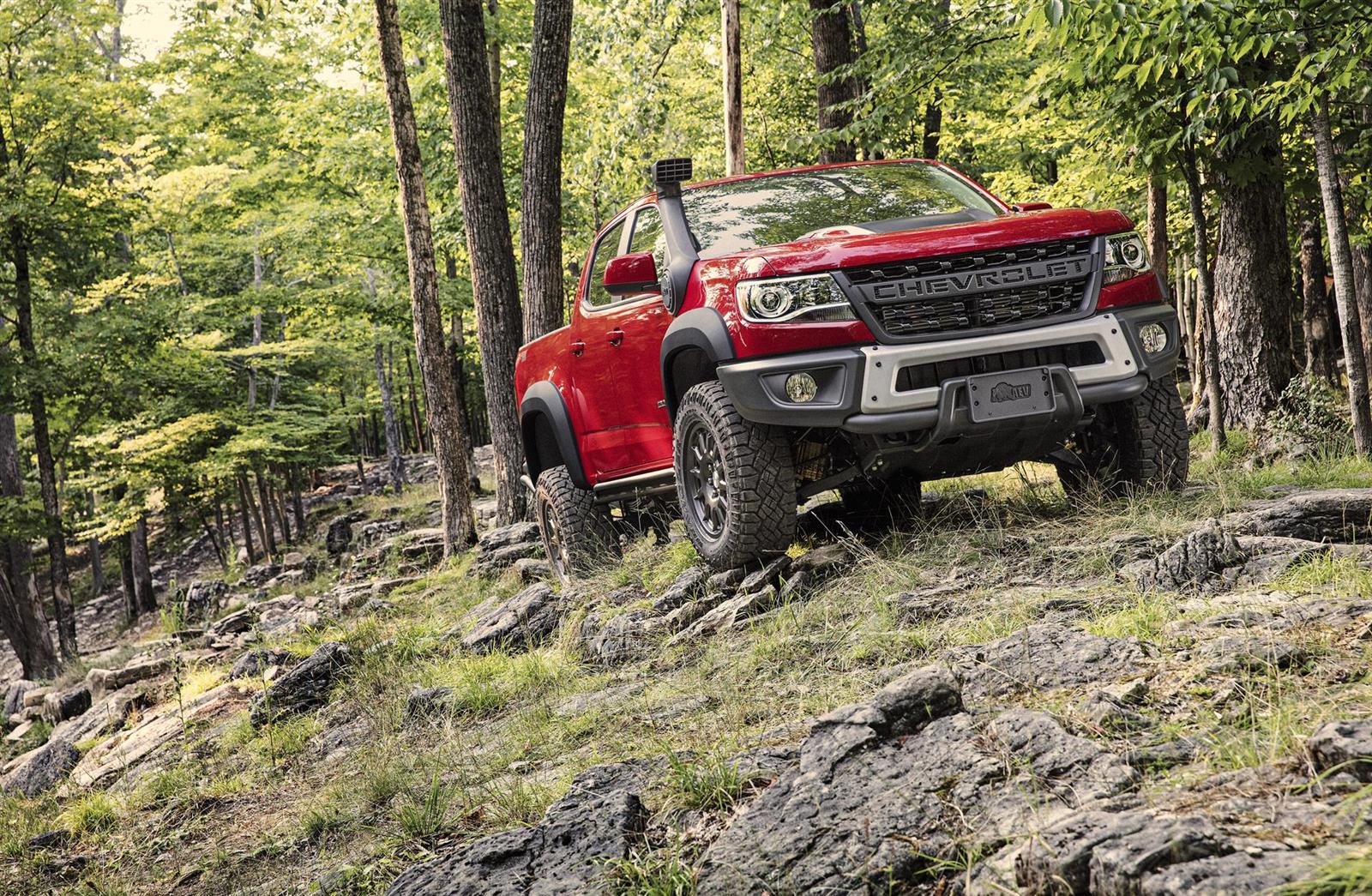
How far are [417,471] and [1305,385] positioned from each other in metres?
30.2

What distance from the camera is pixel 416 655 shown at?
6855 millimetres

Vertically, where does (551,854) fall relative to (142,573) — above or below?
above

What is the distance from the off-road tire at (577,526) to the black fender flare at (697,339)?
160 centimetres

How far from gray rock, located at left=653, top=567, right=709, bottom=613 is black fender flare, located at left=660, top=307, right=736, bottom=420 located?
961 millimetres

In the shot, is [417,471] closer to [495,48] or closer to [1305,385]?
[495,48]

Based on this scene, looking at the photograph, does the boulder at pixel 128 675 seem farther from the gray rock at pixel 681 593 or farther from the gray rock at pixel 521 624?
the gray rock at pixel 681 593

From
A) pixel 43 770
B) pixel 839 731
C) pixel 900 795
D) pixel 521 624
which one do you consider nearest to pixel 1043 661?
pixel 839 731

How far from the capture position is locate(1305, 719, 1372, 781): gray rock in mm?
2297

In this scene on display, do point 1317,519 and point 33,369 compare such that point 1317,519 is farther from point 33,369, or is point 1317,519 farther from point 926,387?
point 33,369

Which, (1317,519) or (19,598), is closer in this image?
(1317,519)

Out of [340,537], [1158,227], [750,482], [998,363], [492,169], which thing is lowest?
[340,537]

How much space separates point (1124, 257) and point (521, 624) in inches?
154

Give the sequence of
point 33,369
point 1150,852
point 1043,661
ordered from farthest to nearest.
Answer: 1. point 33,369
2. point 1043,661
3. point 1150,852

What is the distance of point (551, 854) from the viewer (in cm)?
312
